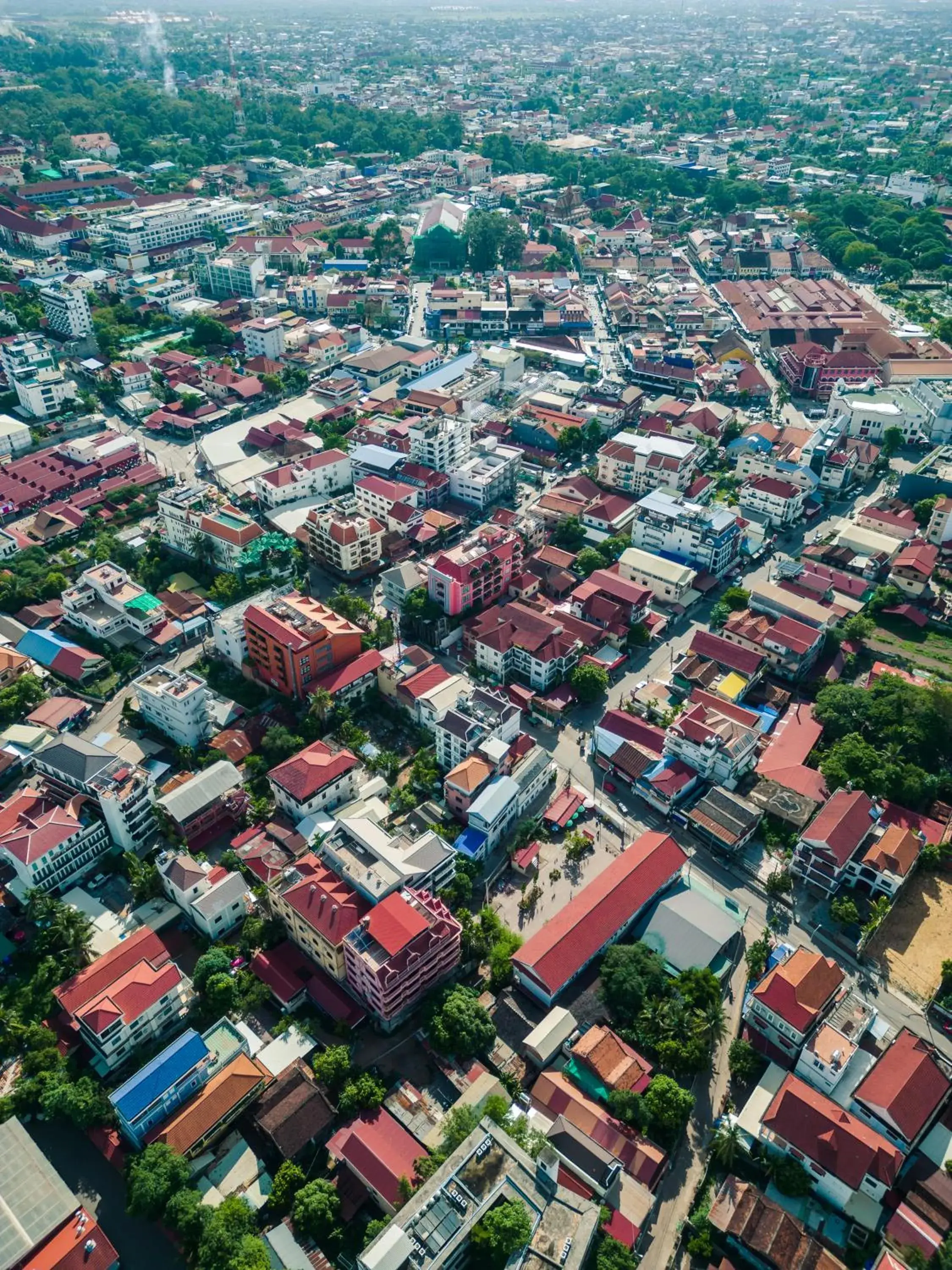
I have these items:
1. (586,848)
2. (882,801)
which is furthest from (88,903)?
(882,801)

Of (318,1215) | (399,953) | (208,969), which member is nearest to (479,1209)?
(318,1215)

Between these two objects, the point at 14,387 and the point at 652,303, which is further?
the point at 652,303

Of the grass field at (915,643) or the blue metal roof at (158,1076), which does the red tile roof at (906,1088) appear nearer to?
the blue metal roof at (158,1076)

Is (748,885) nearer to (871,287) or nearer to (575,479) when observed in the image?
(575,479)

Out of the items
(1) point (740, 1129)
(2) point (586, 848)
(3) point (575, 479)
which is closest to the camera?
(1) point (740, 1129)

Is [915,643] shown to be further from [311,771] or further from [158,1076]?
[158,1076]

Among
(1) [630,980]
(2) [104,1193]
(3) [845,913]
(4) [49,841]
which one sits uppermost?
(4) [49,841]
